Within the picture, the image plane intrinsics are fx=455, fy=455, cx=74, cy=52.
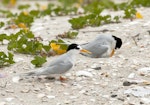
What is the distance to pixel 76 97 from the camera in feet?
16.1

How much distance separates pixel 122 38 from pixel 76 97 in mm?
2457

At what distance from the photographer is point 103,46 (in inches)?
253

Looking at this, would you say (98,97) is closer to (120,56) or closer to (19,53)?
(120,56)

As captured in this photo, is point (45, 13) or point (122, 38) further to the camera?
point (45, 13)

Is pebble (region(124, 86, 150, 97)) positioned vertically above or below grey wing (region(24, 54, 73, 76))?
below

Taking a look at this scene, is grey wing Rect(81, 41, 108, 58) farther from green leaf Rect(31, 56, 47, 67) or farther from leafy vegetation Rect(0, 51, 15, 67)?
leafy vegetation Rect(0, 51, 15, 67)

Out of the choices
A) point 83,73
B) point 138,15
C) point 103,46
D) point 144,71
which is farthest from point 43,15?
point 144,71

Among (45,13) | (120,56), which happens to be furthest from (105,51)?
(45,13)

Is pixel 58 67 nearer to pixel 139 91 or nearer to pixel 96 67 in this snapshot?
pixel 96 67

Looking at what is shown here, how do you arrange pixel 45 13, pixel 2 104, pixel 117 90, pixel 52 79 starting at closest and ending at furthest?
pixel 2 104 < pixel 117 90 < pixel 52 79 < pixel 45 13

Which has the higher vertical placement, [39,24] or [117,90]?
[39,24]

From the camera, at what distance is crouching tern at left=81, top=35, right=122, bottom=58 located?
20.9ft

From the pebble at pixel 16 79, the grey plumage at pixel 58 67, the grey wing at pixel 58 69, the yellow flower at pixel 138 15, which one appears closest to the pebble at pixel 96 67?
the grey plumage at pixel 58 67

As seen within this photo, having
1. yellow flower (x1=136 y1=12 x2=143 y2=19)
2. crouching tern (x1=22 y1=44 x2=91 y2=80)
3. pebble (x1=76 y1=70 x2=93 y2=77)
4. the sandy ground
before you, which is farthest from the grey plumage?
yellow flower (x1=136 y1=12 x2=143 y2=19)
